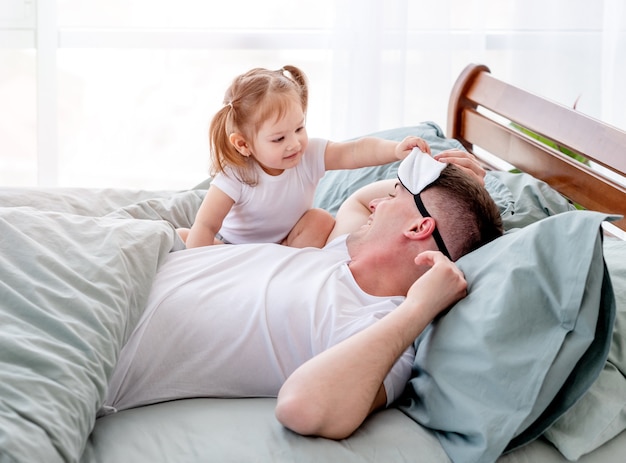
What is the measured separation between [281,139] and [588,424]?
931 millimetres

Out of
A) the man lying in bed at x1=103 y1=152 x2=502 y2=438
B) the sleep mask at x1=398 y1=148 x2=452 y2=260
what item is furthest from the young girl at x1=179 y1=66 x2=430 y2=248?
the man lying in bed at x1=103 y1=152 x2=502 y2=438

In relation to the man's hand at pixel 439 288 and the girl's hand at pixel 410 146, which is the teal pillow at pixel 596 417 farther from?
the girl's hand at pixel 410 146

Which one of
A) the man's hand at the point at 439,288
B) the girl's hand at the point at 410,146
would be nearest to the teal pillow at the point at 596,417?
the man's hand at the point at 439,288

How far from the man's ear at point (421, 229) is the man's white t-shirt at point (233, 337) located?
143mm

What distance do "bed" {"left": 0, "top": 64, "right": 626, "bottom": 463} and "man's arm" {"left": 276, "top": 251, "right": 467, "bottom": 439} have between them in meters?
0.03

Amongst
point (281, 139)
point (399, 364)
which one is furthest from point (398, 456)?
point (281, 139)

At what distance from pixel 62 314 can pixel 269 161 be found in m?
0.71

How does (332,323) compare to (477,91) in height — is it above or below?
below

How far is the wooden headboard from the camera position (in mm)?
1743

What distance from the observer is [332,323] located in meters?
1.34

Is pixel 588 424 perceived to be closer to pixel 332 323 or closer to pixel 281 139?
pixel 332 323

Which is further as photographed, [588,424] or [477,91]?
[477,91]

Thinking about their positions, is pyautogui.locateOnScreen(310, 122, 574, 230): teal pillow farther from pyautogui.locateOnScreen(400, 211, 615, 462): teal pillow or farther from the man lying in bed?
pyautogui.locateOnScreen(400, 211, 615, 462): teal pillow

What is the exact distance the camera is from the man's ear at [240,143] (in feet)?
5.97
